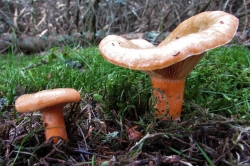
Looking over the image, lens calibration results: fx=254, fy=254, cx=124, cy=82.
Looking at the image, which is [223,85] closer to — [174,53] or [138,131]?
[138,131]

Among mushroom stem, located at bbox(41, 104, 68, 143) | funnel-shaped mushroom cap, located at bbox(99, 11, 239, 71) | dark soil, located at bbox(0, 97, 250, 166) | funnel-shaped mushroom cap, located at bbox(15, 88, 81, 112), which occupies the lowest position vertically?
dark soil, located at bbox(0, 97, 250, 166)

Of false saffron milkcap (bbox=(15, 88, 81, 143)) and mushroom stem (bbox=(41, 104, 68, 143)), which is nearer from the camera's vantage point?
false saffron milkcap (bbox=(15, 88, 81, 143))

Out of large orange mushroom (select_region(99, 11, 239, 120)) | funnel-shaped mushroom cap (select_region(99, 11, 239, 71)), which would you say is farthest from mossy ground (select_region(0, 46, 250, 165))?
funnel-shaped mushroom cap (select_region(99, 11, 239, 71))

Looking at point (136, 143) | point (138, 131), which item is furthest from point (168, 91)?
point (136, 143)

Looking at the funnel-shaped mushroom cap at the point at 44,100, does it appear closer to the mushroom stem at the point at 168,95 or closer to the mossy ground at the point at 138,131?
the mossy ground at the point at 138,131

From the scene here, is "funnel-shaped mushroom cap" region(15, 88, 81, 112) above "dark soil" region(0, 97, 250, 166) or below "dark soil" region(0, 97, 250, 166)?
above

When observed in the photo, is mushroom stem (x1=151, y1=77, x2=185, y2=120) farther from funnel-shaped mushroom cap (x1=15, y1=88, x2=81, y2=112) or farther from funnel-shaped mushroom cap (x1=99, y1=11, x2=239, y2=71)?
funnel-shaped mushroom cap (x1=15, y1=88, x2=81, y2=112)

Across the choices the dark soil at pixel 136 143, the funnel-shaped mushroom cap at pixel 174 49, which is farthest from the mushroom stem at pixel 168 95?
the funnel-shaped mushroom cap at pixel 174 49
